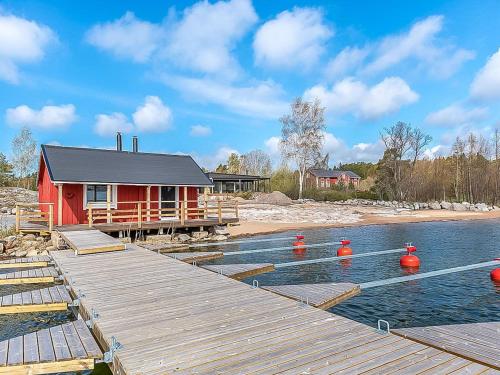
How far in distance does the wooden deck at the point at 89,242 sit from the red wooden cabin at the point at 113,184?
93.2 inches

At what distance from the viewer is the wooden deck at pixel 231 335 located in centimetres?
364

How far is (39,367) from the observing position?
406 cm

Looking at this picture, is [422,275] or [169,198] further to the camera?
[169,198]

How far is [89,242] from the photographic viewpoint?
11.8 metres

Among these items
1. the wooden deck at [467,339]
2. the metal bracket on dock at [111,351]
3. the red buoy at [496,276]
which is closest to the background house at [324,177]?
the red buoy at [496,276]

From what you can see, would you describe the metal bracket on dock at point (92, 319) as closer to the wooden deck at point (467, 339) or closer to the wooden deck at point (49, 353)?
the wooden deck at point (49, 353)

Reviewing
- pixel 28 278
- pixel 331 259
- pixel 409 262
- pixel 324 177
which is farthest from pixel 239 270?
pixel 324 177

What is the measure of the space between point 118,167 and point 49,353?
54.2 feet

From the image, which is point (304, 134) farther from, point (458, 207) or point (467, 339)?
point (467, 339)

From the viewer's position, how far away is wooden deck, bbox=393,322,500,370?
4207 mm

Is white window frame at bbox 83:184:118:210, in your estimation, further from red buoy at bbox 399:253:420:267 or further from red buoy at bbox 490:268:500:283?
red buoy at bbox 490:268:500:283

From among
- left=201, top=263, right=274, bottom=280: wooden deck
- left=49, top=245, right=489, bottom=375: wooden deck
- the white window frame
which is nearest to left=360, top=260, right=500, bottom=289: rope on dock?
left=201, top=263, right=274, bottom=280: wooden deck

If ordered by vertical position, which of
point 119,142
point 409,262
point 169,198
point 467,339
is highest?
point 119,142

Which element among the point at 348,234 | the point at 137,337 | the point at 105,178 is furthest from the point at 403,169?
the point at 137,337
